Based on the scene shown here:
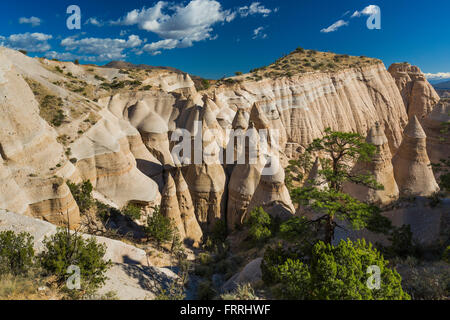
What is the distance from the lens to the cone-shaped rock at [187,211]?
65.0 ft

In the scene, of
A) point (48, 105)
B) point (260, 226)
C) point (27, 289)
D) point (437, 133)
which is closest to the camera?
point (27, 289)

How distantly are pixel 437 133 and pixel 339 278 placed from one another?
28593mm

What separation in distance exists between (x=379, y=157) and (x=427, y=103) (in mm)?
43203

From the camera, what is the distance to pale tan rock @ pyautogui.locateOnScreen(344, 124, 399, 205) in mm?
17078

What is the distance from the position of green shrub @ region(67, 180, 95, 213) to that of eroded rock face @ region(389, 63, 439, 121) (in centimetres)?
5528

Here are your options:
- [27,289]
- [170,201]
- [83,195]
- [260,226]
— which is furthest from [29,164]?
[260,226]

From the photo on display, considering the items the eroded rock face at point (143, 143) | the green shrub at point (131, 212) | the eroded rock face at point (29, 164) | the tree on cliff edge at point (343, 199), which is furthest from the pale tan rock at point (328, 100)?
the tree on cliff edge at point (343, 199)

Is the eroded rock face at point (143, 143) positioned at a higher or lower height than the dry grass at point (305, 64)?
lower

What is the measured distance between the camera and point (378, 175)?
17.1 m

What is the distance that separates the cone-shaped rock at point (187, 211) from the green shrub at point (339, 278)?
1335 cm

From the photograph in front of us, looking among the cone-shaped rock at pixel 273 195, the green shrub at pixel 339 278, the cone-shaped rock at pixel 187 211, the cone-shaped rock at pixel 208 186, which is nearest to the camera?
the green shrub at pixel 339 278

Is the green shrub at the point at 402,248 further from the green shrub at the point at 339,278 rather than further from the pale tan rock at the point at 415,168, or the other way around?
the pale tan rock at the point at 415,168

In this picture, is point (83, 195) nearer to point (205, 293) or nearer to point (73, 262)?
point (73, 262)

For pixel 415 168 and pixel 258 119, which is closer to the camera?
pixel 415 168
